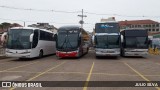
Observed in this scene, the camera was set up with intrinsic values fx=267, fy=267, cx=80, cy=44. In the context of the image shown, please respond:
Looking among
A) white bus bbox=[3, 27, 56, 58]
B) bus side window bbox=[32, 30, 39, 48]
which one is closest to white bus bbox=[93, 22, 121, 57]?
bus side window bbox=[32, 30, 39, 48]

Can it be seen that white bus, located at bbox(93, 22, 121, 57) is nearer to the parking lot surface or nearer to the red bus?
the red bus

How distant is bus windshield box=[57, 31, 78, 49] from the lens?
2788 centimetres

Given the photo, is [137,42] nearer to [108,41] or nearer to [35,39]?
[108,41]

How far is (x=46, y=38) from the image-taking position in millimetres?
32719

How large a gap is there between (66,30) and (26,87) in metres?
18.5

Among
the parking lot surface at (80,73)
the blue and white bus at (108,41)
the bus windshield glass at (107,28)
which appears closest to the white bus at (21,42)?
the parking lot surface at (80,73)

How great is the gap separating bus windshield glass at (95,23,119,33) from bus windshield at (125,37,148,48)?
3116mm

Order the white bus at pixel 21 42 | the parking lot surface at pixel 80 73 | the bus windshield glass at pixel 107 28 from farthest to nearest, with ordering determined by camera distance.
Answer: the bus windshield glass at pixel 107 28, the white bus at pixel 21 42, the parking lot surface at pixel 80 73

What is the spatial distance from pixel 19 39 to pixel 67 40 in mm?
5151

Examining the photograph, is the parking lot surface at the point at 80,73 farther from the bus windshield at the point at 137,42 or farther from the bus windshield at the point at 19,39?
the bus windshield at the point at 137,42

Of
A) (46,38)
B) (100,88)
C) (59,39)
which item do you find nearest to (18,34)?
(59,39)

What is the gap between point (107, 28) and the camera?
2852cm

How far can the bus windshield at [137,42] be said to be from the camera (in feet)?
98.9

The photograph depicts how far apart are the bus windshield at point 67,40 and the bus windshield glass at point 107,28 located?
250 centimetres
